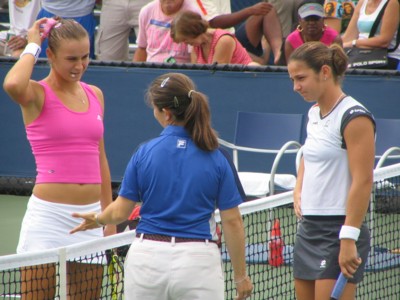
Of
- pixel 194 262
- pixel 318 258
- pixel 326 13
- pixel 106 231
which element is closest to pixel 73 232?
pixel 106 231

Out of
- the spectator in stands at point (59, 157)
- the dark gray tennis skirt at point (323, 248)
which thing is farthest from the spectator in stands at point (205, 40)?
the dark gray tennis skirt at point (323, 248)

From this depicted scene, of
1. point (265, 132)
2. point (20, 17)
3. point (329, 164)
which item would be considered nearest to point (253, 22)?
point (265, 132)

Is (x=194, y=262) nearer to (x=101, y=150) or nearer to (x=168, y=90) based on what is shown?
(x=168, y=90)

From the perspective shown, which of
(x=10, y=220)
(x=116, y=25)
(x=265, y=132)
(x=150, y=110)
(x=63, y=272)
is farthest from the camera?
(x=116, y=25)

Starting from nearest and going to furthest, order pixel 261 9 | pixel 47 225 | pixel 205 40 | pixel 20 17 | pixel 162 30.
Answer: pixel 47 225 → pixel 205 40 → pixel 162 30 → pixel 261 9 → pixel 20 17

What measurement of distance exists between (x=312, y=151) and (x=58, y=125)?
3.83 feet

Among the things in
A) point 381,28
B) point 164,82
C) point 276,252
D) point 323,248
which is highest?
point 381,28

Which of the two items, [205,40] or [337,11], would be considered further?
[337,11]

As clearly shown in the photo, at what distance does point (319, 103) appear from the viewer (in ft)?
13.7

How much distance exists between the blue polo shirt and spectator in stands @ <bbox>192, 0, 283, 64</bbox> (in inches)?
260

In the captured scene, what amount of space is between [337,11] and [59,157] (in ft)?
22.2

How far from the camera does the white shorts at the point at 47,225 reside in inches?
169

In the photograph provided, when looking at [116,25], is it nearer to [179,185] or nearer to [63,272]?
[63,272]

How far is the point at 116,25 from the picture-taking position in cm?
1079
